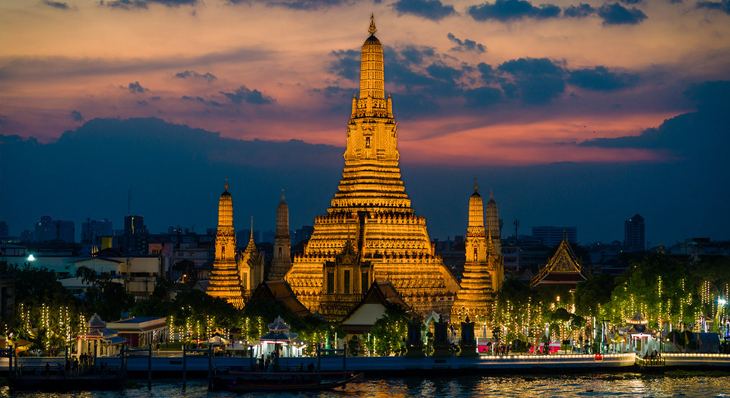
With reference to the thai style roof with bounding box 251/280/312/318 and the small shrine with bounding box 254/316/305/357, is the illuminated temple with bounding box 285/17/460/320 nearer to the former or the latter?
the thai style roof with bounding box 251/280/312/318

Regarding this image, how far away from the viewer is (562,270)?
131000 millimetres

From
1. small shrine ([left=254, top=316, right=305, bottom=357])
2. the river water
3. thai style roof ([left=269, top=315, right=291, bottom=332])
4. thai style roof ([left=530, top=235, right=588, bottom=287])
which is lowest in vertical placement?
the river water

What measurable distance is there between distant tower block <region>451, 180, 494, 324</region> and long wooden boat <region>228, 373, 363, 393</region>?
3206 cm

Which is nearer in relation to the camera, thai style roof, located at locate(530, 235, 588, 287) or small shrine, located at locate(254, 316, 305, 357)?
small shrine, located at locate(254, 316, 305, 357)

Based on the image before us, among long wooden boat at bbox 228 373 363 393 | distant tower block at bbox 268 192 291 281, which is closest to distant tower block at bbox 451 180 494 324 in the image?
distant tower block at bbox 268 192 291 281

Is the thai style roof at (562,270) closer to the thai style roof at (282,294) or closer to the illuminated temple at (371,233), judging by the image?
the illuminated temple at (371,233)

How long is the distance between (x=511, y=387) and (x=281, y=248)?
5120 cm

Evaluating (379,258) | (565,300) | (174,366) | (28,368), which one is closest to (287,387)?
(174,366)

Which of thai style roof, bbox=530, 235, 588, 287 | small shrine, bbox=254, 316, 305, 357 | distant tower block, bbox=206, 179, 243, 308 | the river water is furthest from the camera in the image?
thai style roof, bbox=530, 235, 588, 287

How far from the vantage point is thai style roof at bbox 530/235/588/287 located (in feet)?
424

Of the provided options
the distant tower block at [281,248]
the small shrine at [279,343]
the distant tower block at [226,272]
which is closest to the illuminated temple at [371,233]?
the distant tower block at [226,272]

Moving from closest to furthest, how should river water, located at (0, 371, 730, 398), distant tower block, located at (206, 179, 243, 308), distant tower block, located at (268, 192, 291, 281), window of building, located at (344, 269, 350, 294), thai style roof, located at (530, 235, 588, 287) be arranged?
river water, located at (0, 371, 730, 398) → window of building, located at (344, 269, 350, 294) → distant tower block, located at (206, 179, 243, 308) → distant tower block, located at (268, 192, 291, 281) → thai style roof, located at (530, 235, 588, 287)

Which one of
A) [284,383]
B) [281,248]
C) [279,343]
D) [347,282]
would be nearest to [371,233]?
[347,282]

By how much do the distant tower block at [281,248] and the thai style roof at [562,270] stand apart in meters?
26.8
